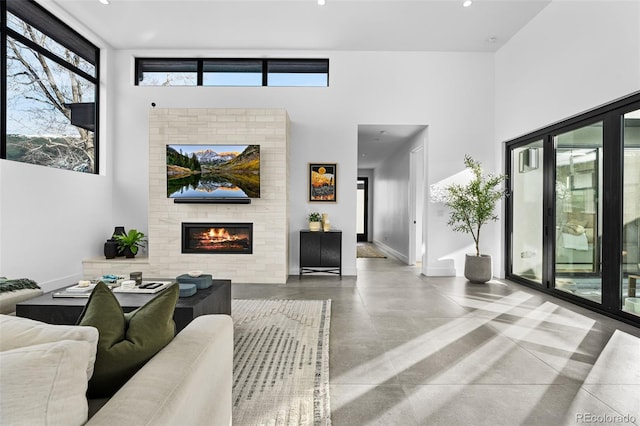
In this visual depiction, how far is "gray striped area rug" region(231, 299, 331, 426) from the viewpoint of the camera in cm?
182

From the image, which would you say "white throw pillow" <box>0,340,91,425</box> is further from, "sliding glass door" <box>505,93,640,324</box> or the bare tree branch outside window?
the bare tree branch outside window

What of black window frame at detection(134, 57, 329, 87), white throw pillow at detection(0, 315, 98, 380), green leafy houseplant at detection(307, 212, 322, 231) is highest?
black window frame at detection(134, 57, 329, 87)

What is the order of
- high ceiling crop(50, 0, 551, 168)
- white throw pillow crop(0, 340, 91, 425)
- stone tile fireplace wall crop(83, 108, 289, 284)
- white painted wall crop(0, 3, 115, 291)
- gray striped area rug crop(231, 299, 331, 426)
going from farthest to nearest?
stone tile fireplace wall crop(83, 108, 289, 284) → high ceiling crop(50, 0, 551, 168) → white painted wall crop(0, 3, 115, 291) → gray striped area rug crop(231, 299, 331, 426) → white throw pillow crop(0, 340, 91, 425)

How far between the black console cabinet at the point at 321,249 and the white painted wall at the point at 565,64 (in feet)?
8.69

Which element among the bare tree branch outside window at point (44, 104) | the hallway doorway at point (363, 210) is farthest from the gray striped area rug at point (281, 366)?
the hallway doorway at point (363, 210)

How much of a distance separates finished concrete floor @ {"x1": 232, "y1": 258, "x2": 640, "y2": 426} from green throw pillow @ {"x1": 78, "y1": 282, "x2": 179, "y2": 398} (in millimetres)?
1067

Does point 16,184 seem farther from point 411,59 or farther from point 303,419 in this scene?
point 411,59

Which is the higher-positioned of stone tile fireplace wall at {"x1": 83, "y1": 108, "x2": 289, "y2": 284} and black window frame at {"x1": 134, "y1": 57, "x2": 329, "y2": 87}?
black window frame at {"x1": 134, "y1": 57, "x2": 329, "y2": 87}

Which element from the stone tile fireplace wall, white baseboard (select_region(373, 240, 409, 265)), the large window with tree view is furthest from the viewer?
white baseboard (select_region(373, 240, 409, 265))

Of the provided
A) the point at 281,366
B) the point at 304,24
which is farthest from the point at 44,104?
the point at 281,366

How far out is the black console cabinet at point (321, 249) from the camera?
5.57 metres

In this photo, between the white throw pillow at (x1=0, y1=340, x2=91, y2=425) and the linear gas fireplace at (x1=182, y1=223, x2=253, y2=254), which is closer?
the white throw pillow at (x1=0, y1=340, x2=91, y2=425)

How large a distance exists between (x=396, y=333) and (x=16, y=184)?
4.53 meters

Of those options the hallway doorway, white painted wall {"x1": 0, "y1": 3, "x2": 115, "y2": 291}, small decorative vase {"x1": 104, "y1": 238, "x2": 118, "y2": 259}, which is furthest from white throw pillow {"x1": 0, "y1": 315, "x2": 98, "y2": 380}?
the hallway doorway
